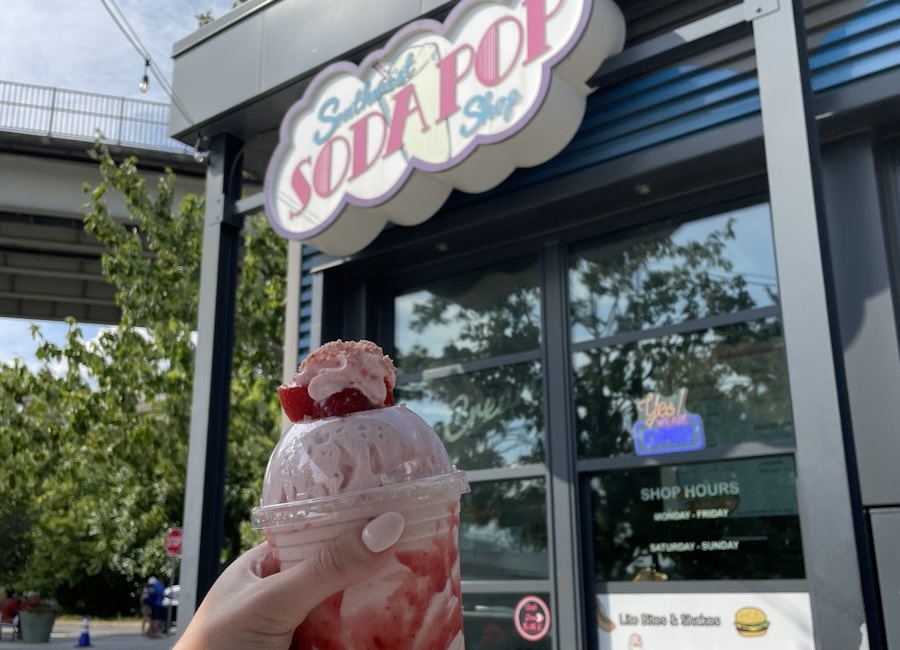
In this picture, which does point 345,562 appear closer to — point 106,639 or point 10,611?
point 10,611

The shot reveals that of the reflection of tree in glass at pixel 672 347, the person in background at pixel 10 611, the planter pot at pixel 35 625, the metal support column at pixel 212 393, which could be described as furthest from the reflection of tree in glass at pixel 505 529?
the person in background at pixel 10 611

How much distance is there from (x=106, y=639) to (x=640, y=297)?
2044 centimetres

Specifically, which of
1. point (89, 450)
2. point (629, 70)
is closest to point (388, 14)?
point (629, 70)

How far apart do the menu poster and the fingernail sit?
4.07 meters

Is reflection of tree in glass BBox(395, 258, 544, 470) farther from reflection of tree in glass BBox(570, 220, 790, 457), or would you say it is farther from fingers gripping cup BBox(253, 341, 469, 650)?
fingers gripping cup BBox(253, 341, 469, 650)

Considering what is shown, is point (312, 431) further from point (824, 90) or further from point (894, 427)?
point (824, 90)

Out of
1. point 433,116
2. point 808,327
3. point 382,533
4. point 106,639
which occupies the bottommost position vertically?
point 106,639

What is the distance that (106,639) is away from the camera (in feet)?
71.3

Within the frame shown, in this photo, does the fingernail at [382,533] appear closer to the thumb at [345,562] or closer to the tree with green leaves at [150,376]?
the thumb at [345,562]

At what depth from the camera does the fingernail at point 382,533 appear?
4.32ft

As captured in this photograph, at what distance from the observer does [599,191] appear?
5.59 meters

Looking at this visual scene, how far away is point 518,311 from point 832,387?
290 centimetres

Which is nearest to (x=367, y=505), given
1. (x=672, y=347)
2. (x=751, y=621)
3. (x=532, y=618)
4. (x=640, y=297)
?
(x=751, y=621)

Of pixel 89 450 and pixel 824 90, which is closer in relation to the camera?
pixel 824 90
